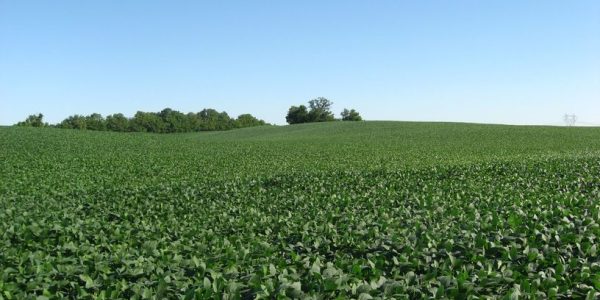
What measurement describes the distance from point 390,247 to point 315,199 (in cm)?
599

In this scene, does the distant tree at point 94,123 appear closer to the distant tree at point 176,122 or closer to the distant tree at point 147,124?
the distant tree at point 147,124

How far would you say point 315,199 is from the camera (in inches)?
515

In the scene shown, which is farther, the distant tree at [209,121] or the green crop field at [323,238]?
the distant tree at [209,121]

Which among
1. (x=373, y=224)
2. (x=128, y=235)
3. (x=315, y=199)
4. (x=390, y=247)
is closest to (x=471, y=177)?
(x=315, y=199)

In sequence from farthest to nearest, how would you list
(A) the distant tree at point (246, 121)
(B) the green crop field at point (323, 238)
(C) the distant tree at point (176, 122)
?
(A) the distant tree at point (246, 121) < (C) the distant tree at point (176, 122) < (B) the green crop field at point (323, 238)

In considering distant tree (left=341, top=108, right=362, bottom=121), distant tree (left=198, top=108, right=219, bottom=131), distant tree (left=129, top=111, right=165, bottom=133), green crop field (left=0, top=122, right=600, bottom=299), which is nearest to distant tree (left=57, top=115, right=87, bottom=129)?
distant tree (left=129, top=111, right=165, bottom=133)

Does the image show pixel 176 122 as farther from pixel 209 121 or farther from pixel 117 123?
pixel 117 123

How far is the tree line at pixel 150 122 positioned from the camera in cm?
10812

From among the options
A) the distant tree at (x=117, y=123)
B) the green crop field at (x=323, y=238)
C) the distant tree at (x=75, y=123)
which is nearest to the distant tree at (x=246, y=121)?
the distant tree at (x=117, y=123)

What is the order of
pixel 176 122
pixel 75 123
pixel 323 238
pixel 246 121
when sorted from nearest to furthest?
Answer: pixel 323 238 < pixel 75 123 < pixel 176 122 < pixel 246 121

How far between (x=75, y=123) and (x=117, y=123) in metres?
8.97

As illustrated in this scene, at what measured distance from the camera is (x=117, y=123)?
113 metres

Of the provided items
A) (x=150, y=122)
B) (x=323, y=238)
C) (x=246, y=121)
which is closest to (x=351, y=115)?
(x=246, y=121)

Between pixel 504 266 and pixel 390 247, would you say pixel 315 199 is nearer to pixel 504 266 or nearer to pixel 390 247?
pixel 390 247
